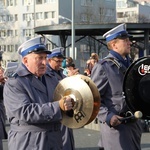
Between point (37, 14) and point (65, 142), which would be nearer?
point (65, 142)

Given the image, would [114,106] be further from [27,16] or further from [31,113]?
[27,16]

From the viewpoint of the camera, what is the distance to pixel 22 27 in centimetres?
7681

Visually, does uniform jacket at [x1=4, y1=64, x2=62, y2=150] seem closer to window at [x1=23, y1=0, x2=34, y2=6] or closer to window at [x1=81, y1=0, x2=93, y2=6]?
window at [x1=81, y1=0, x2=93, y2=6]

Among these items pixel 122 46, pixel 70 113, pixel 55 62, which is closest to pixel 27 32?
pixel 55 62

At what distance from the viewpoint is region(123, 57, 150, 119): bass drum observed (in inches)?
184

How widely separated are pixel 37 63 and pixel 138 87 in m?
0.98

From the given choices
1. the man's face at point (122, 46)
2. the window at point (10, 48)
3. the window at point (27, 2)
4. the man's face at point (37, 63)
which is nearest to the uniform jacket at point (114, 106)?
the man's face at point (122, 46)

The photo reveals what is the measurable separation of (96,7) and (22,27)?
12345 millimetres

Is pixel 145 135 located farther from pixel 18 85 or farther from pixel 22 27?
pixel 22 27

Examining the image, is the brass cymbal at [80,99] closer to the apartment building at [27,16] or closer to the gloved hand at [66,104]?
the gloved hand at [66,104]

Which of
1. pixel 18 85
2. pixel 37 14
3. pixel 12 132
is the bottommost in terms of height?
pixel 12 132

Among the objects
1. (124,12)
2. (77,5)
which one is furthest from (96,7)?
(124,12)

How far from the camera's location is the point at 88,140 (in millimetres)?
10016

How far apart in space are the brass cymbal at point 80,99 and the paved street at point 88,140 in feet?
16.0
